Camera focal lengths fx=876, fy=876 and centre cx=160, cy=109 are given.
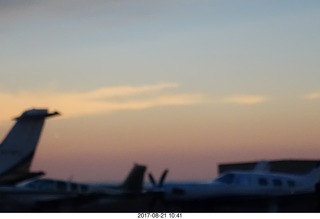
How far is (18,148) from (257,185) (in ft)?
13.4

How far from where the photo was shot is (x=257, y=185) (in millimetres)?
7348

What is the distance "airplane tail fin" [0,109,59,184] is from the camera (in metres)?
8.23

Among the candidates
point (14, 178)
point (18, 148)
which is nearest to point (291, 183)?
point (14, 178)

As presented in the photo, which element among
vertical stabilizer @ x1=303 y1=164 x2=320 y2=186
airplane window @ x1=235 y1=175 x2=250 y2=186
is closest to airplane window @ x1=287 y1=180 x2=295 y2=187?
vertical stabilizer @ x1=303 y1=164 x2=320 y2=186

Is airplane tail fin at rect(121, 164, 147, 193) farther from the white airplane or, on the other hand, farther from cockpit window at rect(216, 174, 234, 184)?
cockpit window at rect(216, 174, 234, 184)

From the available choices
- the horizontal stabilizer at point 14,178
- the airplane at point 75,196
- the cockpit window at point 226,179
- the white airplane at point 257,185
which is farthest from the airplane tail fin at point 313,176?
the horizontal stabilizer at point 14,178

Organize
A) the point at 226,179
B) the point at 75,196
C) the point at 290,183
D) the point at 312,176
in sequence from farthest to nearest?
1. the point at 290,183
2. the point at 226,179
3. the point at 312,176
4. the point at 75,196

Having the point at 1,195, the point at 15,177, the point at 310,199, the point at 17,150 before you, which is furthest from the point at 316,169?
the point at 17,150

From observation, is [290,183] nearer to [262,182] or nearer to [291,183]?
[291,183]

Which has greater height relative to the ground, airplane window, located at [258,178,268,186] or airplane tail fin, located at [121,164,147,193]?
airplane window, located at [258,178,268,186]

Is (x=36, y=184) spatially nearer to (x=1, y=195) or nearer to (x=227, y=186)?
(x=227, y=186)

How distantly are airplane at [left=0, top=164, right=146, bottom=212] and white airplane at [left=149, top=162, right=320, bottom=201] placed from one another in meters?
0.28

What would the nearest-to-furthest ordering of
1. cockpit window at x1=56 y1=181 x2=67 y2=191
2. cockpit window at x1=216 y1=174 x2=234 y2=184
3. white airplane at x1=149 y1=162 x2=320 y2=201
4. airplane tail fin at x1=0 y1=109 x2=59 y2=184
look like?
cockpit window at x1=56 y1=181 x2=67 y2=191
white airplane at x1=149 y1=162 x2=320 y2=201
cockpit window at x1=216 y1=174 x2=234 y2=184
airplane tail fin at x1=0 y1=109 x2=59 y2=184

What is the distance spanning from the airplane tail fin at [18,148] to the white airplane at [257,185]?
155cm
